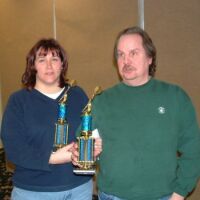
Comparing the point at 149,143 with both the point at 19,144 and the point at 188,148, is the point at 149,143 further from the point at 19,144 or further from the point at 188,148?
the point at 19,144

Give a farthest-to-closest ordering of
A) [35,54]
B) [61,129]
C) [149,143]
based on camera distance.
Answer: [35,54] < [61,129] < [149,143]

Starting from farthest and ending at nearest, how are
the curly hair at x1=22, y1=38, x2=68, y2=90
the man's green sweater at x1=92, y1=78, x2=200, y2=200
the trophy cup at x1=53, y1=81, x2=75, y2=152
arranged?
the curly hair at x1=22, y1=38, x2=68, y2=90 < the trophy cup at x1=53, y1=81, x2=75, y2=152 < the man's green sweater at x1=92, y1=78, x2=200, y2=200

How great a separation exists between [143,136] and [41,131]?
0.57m

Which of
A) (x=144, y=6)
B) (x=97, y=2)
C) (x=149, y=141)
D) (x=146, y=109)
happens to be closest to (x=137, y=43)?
(x=146, y=109)

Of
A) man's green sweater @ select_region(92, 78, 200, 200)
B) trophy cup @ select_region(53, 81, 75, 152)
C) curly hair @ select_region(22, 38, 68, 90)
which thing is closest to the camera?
man's green sweater @ select_region(92, 78, 200, 200)

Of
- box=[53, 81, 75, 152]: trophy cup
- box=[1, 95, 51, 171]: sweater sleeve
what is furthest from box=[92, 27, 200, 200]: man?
box=[1, 95, 51, 171]: sweater sleeve

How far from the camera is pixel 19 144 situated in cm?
174

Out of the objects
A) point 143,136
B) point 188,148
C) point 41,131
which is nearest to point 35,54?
point 41,131

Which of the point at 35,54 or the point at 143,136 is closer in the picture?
the point at 143,136

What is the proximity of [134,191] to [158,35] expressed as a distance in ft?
5.46

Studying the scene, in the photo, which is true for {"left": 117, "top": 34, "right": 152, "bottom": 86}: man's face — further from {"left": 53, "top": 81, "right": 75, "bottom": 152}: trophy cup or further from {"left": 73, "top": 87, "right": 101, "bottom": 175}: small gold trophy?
{"left": 53, "top": 81, "right": 75, "bottom": 152}: trophy cup

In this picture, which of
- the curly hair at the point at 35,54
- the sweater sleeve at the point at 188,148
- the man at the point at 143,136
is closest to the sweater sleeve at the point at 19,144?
the curly hair at the point at 35,54

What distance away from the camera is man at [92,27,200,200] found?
151cm

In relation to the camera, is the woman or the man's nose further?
the woman
